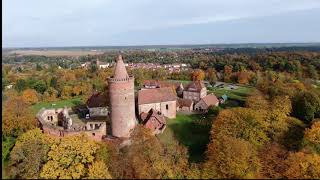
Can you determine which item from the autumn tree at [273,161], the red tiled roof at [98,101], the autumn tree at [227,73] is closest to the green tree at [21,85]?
the red tiled roof at [98,101]

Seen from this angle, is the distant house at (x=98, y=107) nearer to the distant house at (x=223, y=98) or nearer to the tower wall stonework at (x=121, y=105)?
the tower wall stonework at (x=121, y=105)

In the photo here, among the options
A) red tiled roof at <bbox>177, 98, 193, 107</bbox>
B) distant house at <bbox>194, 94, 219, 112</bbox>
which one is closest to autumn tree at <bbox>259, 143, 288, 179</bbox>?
distant house at <bbox>194, 94, 219, 112</bbox>

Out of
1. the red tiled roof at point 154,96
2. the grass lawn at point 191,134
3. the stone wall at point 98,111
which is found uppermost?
the red tiled roof at point 154,96

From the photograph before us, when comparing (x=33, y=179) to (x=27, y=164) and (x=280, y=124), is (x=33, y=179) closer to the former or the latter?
(x=27, y=164)

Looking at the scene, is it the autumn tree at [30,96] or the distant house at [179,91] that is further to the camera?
the distant house at [179,91]

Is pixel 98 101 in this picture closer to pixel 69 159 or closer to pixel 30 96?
pixel 30 96


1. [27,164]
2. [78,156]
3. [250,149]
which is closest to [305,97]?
[250,149]

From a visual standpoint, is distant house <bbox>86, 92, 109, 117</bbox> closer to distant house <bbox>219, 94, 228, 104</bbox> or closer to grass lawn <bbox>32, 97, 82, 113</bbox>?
grass lawn <bbox>32, 97, 82, 113</bbox>
